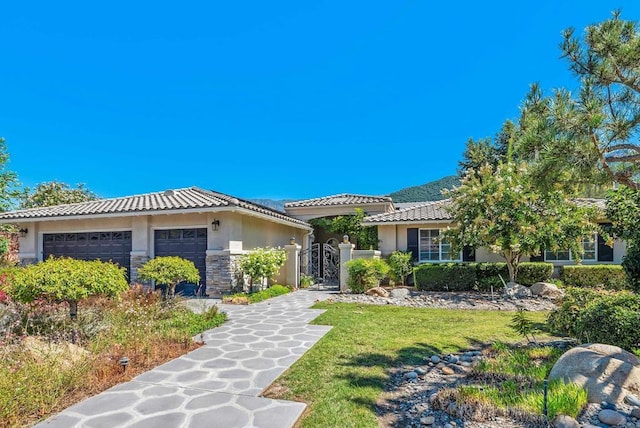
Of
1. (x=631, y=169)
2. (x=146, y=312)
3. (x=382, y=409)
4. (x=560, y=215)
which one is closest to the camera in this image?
(x=382, y=409)

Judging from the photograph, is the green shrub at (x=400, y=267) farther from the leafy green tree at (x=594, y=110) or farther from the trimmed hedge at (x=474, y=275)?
the leafy green tree at (x=594, y=110)

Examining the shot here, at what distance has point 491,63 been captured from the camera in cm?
1609

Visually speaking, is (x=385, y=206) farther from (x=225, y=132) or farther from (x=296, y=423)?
(x=296, y=423)

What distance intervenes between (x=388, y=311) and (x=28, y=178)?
34.0 metres

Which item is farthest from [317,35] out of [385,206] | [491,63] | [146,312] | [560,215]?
[146,312]

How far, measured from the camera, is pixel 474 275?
50.0ft

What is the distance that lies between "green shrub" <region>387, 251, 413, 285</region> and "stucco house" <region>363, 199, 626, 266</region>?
117 cm

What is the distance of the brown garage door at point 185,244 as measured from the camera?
14398 millimetres

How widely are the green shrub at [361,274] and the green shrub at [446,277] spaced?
2.34 m

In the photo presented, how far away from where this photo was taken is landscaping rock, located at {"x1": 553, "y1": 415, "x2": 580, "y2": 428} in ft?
10.7

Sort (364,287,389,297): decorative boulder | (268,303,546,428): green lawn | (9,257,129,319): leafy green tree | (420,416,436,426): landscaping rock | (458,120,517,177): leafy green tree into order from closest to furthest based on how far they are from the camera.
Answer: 1. (420,416,436,426): landscaping rock
2. (268,303,546,428): green lawn
3. (9,257,129,319): leafy green tree
4. (364,287,389,297): decorative boulder
5. (458,120,517,177): leafy green tree

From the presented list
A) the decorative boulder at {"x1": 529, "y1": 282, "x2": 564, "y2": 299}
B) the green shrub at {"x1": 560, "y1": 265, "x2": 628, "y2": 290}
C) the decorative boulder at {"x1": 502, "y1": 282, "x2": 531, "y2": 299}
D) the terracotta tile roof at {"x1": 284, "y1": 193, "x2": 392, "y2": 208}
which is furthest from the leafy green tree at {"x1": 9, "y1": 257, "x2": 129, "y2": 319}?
the green shrub at {"x1": 560, "y1": 265, "x2": 628, "y2": 290}

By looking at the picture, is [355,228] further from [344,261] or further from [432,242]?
[344,261]

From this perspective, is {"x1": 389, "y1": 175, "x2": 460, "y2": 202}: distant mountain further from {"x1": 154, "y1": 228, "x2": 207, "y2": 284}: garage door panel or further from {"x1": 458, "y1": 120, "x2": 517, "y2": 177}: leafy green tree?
{"x1": 154, "y1": 228, "x2": 207, "y2": 284}: garage door panel
